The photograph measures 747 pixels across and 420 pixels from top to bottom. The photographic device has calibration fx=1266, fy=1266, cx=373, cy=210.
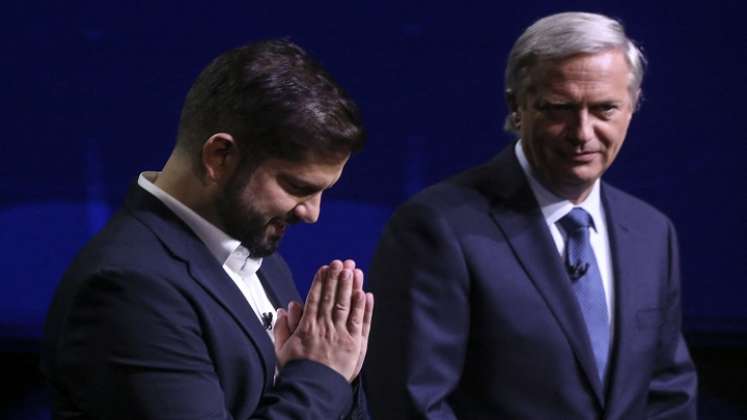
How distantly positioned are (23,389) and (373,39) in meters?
1.51

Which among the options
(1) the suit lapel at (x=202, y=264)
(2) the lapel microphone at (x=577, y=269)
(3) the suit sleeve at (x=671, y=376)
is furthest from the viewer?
(3) the suit sleeve at (x=671, y=376)

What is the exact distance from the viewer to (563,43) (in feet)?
7.17

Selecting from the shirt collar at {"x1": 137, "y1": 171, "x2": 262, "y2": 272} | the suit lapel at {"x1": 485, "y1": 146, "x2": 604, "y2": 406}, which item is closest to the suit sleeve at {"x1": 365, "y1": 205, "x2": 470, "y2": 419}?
the suit lapel at {"x1": 485, "y1": 146, "x2": 604, "y2": 406}

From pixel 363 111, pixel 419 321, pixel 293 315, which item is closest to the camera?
pixel 293 315

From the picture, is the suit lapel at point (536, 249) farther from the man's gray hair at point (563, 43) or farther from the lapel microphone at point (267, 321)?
the lapel microphone at point (267, 321)

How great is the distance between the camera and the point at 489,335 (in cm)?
212

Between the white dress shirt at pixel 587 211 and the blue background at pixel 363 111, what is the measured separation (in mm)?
1538

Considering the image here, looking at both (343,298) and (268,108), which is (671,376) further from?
(268,108)

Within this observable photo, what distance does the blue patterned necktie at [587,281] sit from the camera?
7.14 ft

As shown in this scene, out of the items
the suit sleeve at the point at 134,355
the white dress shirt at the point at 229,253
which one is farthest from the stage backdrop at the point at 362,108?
the suit sleeve at the point at 134,355

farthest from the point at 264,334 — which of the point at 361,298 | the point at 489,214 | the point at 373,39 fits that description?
the point at 373,39

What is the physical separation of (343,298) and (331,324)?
4cm

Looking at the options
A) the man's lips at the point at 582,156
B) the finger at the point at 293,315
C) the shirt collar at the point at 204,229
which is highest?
the shirt collar at the point at 204,229

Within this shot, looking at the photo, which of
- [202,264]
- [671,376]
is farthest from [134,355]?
[671,376]
